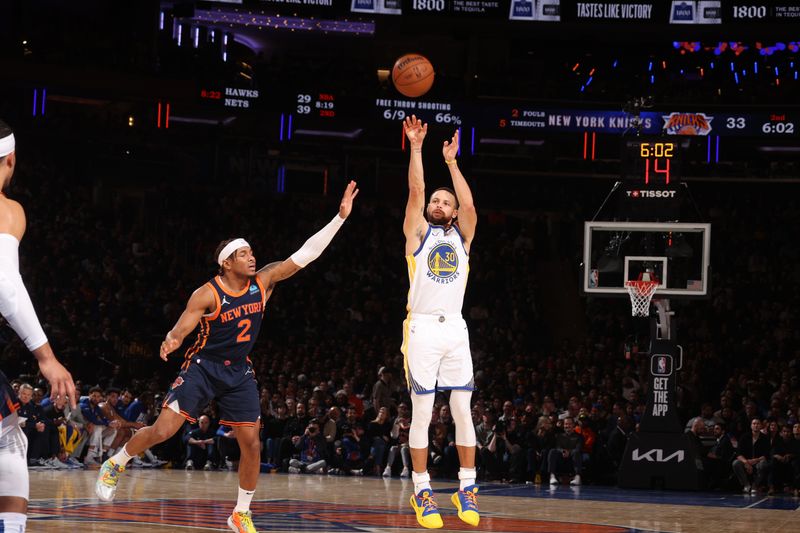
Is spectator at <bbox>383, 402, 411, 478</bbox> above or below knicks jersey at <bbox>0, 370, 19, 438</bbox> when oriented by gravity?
below

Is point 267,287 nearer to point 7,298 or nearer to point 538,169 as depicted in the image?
point 7,298

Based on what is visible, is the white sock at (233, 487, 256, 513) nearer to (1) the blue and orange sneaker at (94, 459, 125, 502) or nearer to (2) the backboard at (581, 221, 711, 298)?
(1) the blue and orange sneaker at (94, 459, 125, 502)

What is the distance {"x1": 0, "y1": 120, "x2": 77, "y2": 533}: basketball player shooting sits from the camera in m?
4.01

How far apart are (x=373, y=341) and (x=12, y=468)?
18011 millimetres

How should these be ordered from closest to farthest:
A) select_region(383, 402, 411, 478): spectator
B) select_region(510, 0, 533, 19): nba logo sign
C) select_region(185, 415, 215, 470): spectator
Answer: select_region(383, 402, 411, 478): spectator, select_region(185, 415, 215, 470): spectator, select_region(510, 0, 533, 19): nba logo sign

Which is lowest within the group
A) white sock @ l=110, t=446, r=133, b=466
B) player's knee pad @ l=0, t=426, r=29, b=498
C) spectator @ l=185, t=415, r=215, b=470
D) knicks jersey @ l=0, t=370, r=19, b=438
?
spectator @ l=185, t=415, r=215, b=470

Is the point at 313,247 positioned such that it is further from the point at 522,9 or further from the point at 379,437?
the point at 522,9

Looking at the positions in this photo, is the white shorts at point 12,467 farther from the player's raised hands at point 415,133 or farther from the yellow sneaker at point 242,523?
the player's raised hands at point 415,133

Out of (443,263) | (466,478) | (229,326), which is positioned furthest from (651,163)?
(229,326)

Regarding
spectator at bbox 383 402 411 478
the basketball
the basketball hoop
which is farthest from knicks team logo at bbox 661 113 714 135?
spectator at bbox 383 402 411 478

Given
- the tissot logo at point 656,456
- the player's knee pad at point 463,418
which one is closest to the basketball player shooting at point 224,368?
the player's knee pad at point 463,418

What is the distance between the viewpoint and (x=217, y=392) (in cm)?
751

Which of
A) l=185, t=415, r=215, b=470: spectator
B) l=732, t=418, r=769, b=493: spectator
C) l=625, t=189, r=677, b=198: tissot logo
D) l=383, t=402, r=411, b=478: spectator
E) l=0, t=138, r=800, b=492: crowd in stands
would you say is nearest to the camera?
l=625, t=189, r=677, b=198: tissot logo

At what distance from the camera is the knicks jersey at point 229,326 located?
7.44 m
